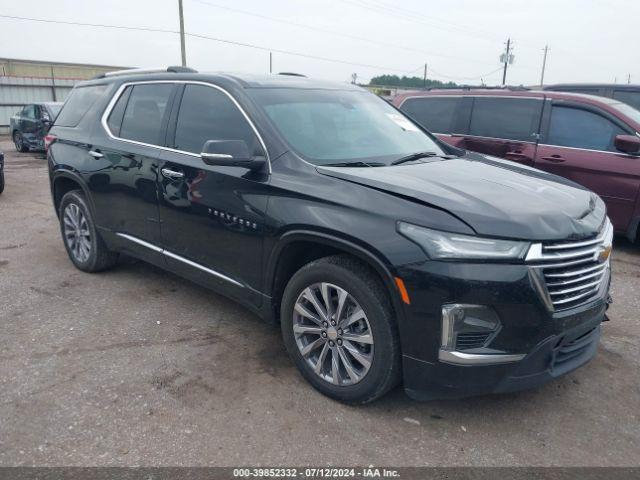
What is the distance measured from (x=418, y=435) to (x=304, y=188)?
1.47 meters

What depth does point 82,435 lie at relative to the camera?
2.75 metres

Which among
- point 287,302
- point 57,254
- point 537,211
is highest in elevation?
point 537,211

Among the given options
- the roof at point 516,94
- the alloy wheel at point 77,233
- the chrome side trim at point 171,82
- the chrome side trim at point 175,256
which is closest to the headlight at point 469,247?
the chrome side trim at point 171,82

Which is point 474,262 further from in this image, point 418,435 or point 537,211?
point 418,435

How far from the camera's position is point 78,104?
506 cm

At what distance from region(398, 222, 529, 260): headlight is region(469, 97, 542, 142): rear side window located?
4537 millimetres

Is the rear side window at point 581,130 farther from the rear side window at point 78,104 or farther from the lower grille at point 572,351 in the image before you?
→ the rear side window at point 78,104

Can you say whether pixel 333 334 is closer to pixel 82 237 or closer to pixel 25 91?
pixel 82 237

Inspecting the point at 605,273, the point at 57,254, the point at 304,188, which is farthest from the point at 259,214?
the point at 57,254

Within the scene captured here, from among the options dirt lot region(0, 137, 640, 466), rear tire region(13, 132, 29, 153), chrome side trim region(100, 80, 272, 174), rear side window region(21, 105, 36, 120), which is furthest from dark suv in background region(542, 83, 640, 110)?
rear tire region(13, 132, 29, 153)

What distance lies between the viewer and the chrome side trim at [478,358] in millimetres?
2551

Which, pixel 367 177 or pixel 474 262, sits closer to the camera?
pixel 474 262

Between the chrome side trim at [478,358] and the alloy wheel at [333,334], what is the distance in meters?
0.43

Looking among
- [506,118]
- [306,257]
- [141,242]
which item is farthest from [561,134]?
[141,242]
